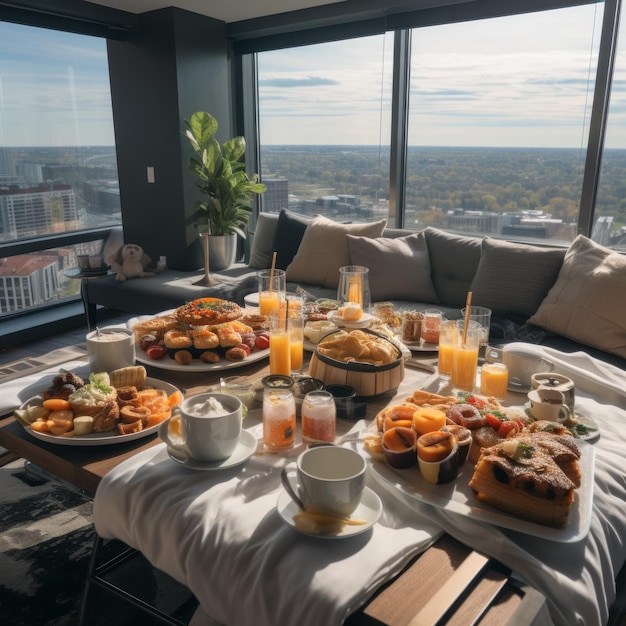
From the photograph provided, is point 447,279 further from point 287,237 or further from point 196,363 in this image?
point 196,363

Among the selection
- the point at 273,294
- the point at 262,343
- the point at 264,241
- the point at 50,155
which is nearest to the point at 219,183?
the point at 264,241

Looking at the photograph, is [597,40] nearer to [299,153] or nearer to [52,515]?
[299,153]

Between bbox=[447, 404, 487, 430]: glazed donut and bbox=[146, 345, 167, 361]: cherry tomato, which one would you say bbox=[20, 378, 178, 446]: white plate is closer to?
bbox=[146, 345, 167, 361]: cherry tomato

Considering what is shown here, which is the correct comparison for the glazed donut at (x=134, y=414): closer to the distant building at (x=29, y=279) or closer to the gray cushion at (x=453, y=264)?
the gray cushion at (x=453, y=264)

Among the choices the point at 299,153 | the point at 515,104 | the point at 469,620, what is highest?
the point at 515,104

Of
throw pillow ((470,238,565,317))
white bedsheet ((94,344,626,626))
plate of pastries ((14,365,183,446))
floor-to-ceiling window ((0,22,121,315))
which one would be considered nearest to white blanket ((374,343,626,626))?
white bedsheet ((94,344,626,626))

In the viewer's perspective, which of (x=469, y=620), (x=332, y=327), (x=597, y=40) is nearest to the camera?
(x=469, y=620)

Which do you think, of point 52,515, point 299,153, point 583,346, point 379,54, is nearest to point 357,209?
point 299,153
